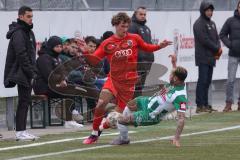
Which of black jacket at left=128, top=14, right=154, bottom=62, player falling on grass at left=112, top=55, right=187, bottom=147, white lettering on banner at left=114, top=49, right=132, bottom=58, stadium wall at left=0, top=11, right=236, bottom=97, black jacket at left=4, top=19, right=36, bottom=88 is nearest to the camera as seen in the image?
player falling on grass at left=112, top=55, right=187, bottom=147

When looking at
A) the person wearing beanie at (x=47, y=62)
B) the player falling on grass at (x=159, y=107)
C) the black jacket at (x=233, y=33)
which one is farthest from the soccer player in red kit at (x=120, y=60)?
the black jacket at (x=233, y=33)

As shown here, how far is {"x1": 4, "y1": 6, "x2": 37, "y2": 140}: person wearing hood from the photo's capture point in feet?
51.9

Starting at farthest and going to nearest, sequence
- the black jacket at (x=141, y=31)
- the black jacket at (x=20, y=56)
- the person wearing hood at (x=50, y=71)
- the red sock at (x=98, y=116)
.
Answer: the black jacket at (x=141, y=31) < the person wearing hood at (x=50, y=71) < the black jacket at (x=20, y=56) < the red sock at (x=98, y=116)

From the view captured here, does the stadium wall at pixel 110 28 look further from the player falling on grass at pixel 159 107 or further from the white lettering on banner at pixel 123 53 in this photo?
the player falling on grass at pixel 159 107

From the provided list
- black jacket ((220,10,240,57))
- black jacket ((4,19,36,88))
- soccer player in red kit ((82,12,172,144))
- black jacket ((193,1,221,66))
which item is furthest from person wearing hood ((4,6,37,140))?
black jacket ((220,10,240,57))

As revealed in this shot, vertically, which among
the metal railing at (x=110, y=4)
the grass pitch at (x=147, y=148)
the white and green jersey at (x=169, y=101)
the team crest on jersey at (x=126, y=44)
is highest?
the metal railing at (x=110, y=4)

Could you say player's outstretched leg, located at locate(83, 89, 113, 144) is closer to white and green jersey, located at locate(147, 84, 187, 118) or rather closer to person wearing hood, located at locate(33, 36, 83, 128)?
white and green jersey, located at locate(147, 84, 187, 118)

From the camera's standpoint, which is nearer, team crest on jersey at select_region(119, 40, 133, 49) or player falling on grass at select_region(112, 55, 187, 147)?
player falling on grass at select_region(112, 55, 187, 147)

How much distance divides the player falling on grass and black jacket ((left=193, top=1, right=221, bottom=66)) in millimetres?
6505

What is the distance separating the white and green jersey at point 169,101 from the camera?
14109mm

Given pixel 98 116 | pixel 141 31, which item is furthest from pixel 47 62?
pixel 98 116

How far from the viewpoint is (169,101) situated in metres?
14.2

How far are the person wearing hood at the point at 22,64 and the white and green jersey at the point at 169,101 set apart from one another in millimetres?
2346

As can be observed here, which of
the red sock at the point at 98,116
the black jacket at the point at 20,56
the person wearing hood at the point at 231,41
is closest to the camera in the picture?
the red sock at the point at 98,116
